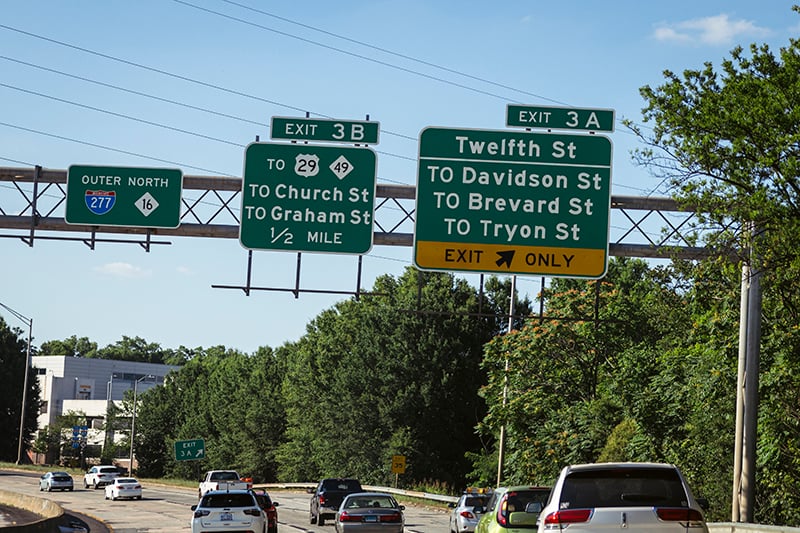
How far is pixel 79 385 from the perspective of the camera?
174 metres

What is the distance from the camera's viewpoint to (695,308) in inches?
1059

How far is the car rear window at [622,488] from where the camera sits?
13328mm

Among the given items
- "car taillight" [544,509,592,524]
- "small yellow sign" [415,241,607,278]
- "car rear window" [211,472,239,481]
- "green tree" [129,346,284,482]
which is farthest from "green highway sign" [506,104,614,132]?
"green tree" [129,346,284,482]

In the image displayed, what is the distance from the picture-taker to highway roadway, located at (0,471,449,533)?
4006 cm

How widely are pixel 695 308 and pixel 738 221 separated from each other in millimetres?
6333

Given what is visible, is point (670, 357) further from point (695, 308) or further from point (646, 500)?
point (646, 500)

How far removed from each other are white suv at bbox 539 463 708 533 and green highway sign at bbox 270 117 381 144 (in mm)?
14327

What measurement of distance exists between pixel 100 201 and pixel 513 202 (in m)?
9.84

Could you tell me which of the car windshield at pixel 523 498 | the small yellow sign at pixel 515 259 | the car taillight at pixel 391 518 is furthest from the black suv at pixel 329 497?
the car windshield at pixel 523 498

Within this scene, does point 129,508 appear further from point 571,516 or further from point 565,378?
point 571,516

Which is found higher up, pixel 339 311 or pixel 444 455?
pixel 339 311

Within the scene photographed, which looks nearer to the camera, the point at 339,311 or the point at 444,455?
the point at 444,455

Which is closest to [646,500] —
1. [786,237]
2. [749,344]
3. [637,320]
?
[786,237]

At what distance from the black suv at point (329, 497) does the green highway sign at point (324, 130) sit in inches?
754
